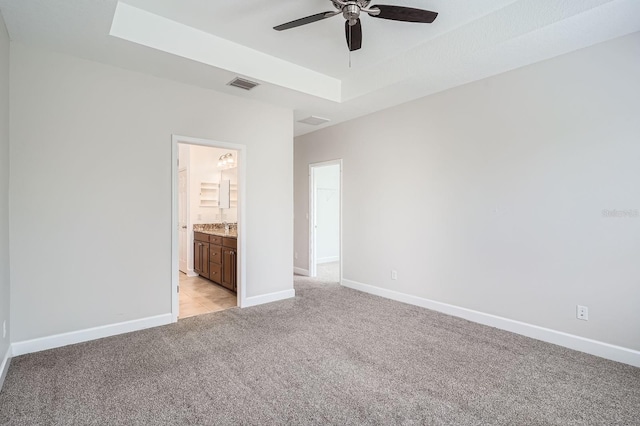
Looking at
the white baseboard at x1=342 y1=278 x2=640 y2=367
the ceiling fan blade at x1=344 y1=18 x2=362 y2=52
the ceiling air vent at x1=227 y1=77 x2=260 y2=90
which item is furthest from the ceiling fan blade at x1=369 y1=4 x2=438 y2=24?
the white baseboard at x1=342 y1=278 x2=640 y2=367

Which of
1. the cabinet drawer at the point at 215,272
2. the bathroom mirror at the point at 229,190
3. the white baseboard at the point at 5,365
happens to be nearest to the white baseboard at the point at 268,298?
the cabinet drawer at the point at 215,272

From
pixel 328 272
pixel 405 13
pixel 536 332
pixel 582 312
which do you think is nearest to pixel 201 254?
pixel 328 272

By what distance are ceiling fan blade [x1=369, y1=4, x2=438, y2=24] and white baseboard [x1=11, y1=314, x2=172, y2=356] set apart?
358 cm

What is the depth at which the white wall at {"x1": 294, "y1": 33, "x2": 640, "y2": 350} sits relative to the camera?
2.77 m

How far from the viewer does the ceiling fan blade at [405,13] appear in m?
2.33

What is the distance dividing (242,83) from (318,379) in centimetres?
313

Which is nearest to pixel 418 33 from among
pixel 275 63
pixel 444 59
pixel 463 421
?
pixel 444 59

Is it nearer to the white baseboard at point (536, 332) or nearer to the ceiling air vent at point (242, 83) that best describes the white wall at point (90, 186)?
the ceiling air vent at point (242, 83)

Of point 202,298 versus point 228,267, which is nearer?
point 202,298

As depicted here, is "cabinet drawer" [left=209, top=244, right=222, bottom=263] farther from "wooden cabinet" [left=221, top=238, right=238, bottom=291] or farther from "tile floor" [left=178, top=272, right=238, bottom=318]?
"tile floor" [left=178, top=272, right=238, bottom=318]

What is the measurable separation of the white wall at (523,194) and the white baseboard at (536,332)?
6cm

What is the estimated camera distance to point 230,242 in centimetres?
470

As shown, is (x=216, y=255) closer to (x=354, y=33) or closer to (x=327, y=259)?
(x=327, y=259)

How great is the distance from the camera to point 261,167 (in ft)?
14.4
